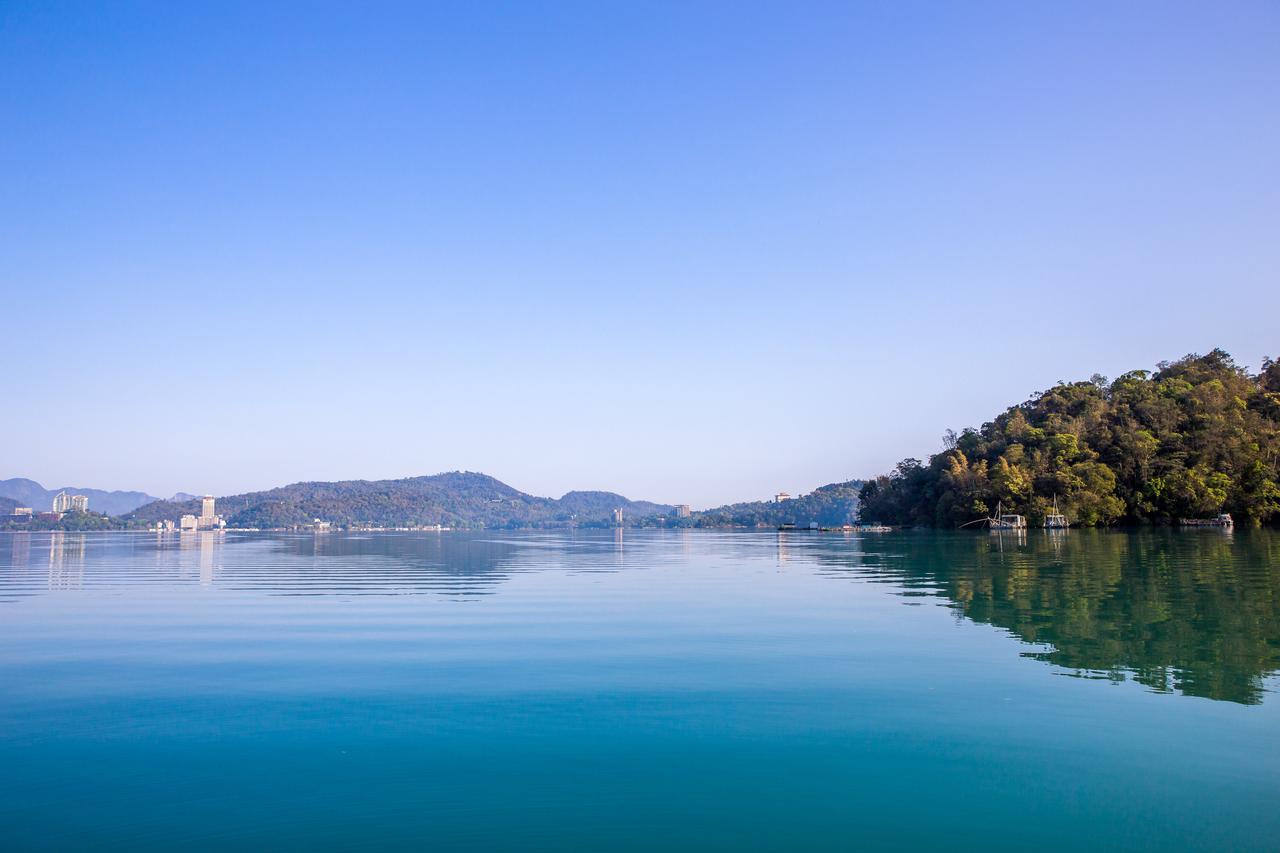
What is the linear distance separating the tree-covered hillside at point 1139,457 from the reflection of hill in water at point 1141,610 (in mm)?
64789

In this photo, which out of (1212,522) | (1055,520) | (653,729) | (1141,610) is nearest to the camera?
(653,729)

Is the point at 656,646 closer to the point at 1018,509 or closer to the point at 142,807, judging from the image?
the point at 142,807

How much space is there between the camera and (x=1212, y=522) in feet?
315

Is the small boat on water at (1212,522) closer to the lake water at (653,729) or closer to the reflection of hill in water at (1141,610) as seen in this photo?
the reflection of hill in water at (1141,610)

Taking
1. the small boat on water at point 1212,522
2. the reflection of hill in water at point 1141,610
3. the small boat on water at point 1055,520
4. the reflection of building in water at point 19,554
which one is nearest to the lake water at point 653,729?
the reflection of hill in water at point 1141,610

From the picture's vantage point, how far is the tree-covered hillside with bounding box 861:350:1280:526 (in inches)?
3809

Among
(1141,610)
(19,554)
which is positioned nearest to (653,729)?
(1141,610)

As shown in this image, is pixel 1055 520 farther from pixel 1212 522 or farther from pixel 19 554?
pixel 19 554

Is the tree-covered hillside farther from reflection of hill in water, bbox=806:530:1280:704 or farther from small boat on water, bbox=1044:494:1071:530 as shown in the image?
reflection of hill in water, bbox=806:530:1280:704

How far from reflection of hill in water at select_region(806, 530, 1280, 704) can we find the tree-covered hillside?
64789 millimetres

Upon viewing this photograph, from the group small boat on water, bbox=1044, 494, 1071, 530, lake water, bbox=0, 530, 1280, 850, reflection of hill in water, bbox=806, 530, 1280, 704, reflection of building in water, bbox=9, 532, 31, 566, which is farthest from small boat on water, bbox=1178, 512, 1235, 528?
reflection of building in water, bbox=9, 532, 31, 566

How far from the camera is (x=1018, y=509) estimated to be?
10769cm

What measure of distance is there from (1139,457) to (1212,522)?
11.0 metres

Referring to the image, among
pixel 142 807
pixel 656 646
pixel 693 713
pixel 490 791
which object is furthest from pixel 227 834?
pixel 656 646
